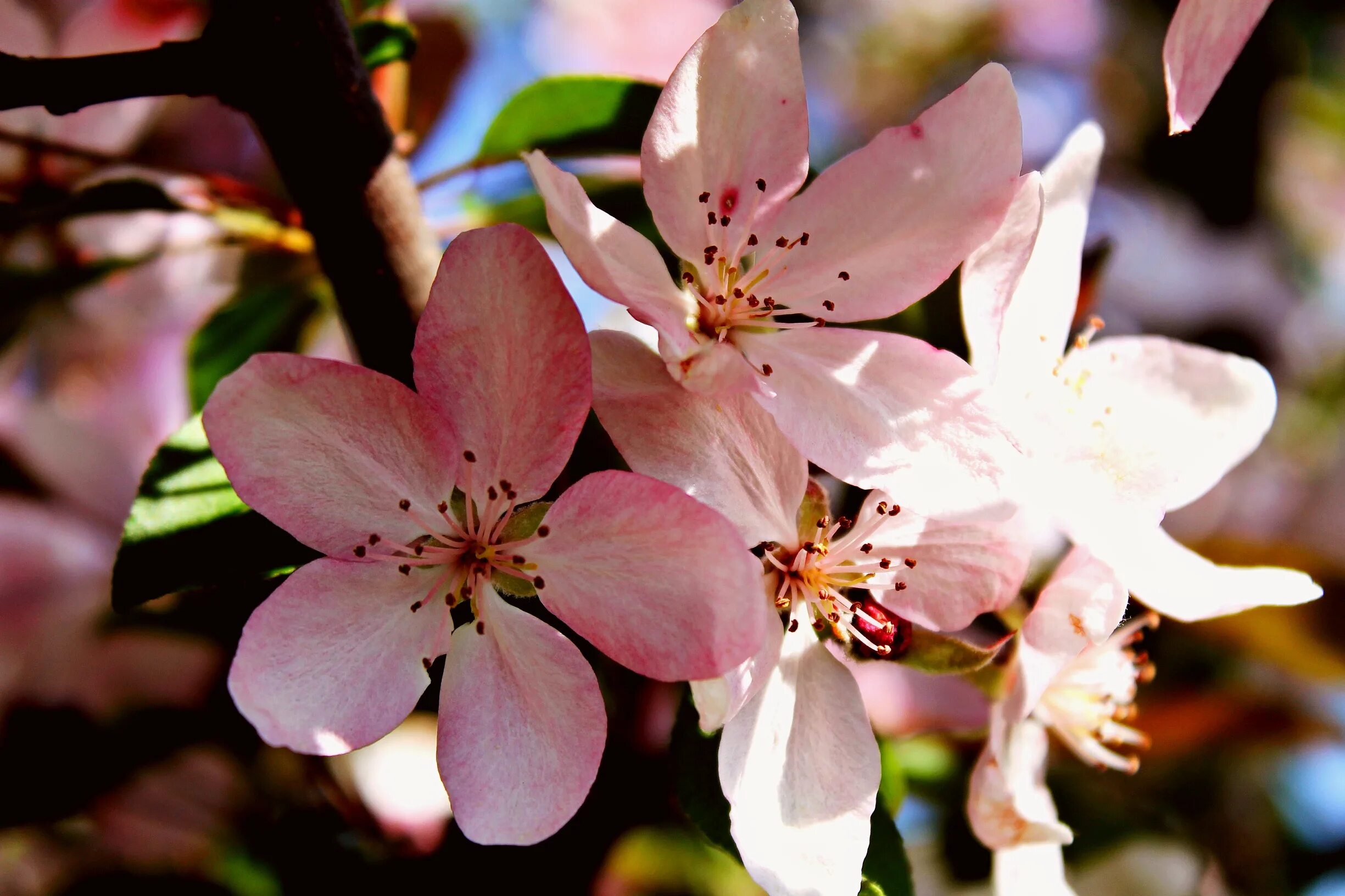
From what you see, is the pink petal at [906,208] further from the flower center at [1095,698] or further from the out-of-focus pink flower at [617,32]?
the out-of-focus pink flower at [617,32]

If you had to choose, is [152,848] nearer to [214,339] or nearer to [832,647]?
[214,339]

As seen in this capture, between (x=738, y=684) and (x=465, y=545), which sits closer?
(x=738, y=684)

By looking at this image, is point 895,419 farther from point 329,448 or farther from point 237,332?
point 237,332

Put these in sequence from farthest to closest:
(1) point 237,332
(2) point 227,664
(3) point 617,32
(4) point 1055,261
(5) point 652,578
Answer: (3) point 617,32 → (2) point 227,664 → (1) point 237,332 → (4) point 1055,261 → (5) point 652,578

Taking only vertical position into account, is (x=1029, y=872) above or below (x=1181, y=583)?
below

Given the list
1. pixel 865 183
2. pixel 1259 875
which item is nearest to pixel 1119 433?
pixel 865 183

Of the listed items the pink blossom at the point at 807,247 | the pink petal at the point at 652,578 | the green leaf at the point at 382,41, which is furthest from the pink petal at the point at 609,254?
the green leaf at the point at 382,41

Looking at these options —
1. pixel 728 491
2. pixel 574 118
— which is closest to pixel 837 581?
pixel 728 491
